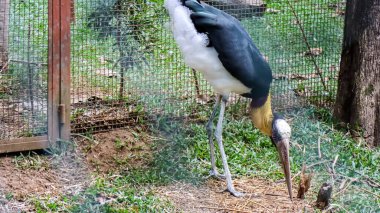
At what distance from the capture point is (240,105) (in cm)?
546

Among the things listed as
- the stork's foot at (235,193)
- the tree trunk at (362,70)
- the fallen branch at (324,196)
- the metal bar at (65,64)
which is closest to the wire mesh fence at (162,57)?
the metal bar at (65,64)

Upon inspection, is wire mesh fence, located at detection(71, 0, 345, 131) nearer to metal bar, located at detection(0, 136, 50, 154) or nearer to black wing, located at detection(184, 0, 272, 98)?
metal bar, located at detection(0, 136, 50, 154)

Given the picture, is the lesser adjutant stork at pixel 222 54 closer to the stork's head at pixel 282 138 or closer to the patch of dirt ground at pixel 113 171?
the stork's head at pixel 282 138

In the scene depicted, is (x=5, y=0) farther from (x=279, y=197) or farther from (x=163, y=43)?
(x=279, y=197)

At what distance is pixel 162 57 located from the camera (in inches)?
203

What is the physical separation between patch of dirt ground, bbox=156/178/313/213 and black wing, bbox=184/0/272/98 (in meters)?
0.58

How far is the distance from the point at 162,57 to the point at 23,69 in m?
1.00

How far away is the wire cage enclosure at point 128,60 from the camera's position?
4504mm

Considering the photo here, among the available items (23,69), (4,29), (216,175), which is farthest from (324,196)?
(4,29)

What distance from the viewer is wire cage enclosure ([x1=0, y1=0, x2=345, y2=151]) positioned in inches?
177

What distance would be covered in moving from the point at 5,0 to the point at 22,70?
44 cm

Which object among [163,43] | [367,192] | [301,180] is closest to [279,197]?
[301,180]

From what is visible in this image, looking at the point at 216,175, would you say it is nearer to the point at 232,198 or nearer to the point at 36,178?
the point at 232,198

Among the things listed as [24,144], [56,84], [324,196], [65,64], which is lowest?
[324,196]
